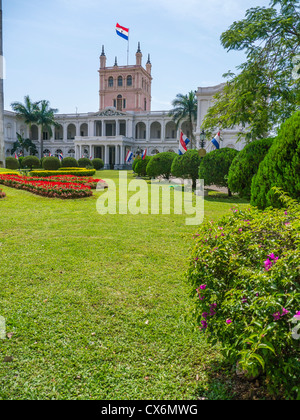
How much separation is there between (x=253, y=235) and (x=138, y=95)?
63.6 meters

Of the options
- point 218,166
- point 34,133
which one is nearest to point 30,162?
point 218,166

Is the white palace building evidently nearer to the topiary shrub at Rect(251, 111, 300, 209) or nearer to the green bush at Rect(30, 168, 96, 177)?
the green bush at Rect(30, 168, 96, 177)

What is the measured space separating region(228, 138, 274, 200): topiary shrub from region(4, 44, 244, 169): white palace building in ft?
133

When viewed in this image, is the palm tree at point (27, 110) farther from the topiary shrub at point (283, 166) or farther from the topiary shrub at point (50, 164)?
the topiary shrub at point (283, 166)

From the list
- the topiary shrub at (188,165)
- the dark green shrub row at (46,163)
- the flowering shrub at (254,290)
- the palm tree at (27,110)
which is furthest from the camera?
the palm tree at (27,110)

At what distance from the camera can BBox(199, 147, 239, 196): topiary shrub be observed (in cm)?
1363

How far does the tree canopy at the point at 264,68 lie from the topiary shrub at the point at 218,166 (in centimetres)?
352

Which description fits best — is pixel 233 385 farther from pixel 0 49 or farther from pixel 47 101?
pixel 47 101

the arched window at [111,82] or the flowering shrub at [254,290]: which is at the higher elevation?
the arched window at [111,82]

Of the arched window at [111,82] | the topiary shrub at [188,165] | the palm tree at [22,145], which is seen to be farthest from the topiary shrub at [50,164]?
the arched window at [111,82]

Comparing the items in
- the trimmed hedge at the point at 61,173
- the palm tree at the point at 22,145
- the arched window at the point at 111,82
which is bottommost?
the trimmed hedge at the point at 61,173

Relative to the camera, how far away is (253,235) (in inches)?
96.2

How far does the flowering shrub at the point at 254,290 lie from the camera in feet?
5.51

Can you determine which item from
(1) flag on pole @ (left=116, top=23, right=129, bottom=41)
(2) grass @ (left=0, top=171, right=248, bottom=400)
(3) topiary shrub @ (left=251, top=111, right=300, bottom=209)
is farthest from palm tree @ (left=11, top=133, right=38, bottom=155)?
(3) topiary shrub @ (left=251, top=111, right=300, bottom=209)
